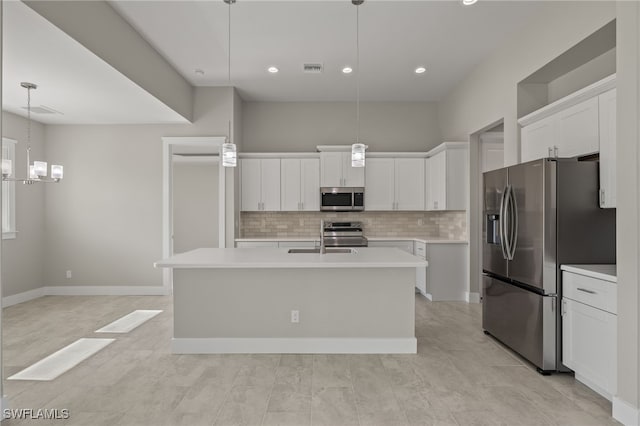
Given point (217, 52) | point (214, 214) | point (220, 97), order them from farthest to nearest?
point (214, 214), point (220, 97), point (217, 52)

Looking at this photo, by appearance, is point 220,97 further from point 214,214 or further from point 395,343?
point 395,343

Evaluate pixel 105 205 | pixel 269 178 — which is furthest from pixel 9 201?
pixel 269 178

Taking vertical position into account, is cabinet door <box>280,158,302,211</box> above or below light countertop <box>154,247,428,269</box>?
above

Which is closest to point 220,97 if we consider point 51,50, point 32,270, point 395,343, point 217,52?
point 217,52

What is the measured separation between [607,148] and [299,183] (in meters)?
4.26

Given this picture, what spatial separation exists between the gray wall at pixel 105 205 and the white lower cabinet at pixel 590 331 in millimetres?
5344

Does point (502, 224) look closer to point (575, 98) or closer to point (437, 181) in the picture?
point (575, 98)

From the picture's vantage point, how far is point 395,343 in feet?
11.6

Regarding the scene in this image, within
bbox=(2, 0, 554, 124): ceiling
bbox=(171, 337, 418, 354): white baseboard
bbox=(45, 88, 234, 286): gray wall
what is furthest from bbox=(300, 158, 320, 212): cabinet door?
bbox=(171, 337, 418, 354): white baseboard

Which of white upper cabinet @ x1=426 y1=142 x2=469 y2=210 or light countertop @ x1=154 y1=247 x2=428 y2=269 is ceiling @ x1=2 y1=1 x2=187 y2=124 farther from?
white upper cabinet @ x1=426 y1=142 x2=469 y2=210

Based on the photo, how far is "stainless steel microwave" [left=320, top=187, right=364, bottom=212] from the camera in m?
6.26

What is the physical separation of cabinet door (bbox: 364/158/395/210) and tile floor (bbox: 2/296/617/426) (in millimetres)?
2720

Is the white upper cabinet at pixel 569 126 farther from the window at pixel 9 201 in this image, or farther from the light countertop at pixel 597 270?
the window at pixel 9 201

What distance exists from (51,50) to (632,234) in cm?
452
